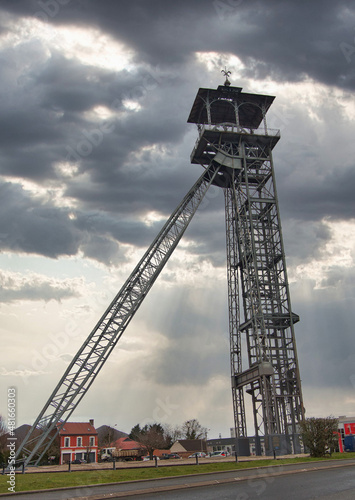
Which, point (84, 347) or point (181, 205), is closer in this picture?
point (84, 347)

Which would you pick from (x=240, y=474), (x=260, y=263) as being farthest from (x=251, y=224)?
(x=240, y=474)

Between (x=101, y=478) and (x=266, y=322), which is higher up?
(x=266, y=322)

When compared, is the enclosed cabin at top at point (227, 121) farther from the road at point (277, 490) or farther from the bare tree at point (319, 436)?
the road at point (277, 490)

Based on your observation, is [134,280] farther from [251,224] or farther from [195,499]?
[195,499]

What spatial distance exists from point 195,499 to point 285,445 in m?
27.1

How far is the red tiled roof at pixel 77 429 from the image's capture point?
6938 centimetres

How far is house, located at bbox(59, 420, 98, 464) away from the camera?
67.1m

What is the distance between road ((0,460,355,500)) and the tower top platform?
36.6 m

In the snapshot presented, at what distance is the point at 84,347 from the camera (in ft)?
123

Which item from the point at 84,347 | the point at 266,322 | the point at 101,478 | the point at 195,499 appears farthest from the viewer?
the point at 266,322

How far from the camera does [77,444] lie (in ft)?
227

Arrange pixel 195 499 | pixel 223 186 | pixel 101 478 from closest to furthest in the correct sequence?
pixel 195 499
pixel 101 478
pixel 223 186

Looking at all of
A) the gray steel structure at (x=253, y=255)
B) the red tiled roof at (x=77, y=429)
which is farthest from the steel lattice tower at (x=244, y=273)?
the red tiled roof at (x=77, y=429)

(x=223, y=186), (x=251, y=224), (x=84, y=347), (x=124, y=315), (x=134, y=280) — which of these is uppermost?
(x=223, y=186)
